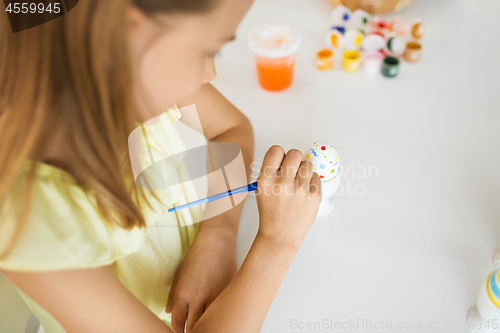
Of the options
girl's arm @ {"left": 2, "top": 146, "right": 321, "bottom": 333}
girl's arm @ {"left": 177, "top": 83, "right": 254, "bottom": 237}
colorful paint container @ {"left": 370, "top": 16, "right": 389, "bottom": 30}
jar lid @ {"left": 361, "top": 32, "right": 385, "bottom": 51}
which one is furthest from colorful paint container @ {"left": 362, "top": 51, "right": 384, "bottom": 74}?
girl's arm @ {"left": 2, "top": 146, "right": 321, "bottom": 333}

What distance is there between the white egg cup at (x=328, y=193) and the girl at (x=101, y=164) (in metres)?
0.06

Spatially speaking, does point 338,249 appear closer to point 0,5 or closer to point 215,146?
point 215,146

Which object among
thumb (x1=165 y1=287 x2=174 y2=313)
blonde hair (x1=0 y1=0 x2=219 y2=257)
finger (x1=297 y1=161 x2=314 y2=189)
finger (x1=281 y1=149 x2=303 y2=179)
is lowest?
thumb (x1=165 y1=287 x2=174 y2=313)

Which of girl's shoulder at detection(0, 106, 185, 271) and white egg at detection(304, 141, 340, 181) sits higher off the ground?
girl's shoulder at detection(0, 106, 185, 271)

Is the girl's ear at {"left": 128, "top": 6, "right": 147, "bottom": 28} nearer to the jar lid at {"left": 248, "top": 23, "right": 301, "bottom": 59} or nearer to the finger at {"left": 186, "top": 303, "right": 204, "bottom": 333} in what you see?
the finger at {"left": 186, "top": 303, "right": 204, "bottom": 333}

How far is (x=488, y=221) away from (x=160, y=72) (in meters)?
0.59

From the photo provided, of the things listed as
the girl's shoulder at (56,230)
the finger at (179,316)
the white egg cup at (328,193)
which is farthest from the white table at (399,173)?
the girl's shoulder at (56,230)

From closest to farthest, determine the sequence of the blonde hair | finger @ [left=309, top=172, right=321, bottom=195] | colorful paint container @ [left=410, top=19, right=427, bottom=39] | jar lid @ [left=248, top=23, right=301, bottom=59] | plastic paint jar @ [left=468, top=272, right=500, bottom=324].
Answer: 1. the blonde hair
2. plastic paint jar @ [left=468, top=272, right=500, bottom=324]
3. finger @ [left=309, top=172, right=321, bottom=195]
4. jar lid @ [left=248, top=23, right=301, bottom=59]
5. colorful paint container @ [left=410, top=19, right=427, bottom=39]

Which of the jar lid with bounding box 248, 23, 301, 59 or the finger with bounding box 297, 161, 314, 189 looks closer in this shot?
the finger with bounding box 297, 161, 314, 189

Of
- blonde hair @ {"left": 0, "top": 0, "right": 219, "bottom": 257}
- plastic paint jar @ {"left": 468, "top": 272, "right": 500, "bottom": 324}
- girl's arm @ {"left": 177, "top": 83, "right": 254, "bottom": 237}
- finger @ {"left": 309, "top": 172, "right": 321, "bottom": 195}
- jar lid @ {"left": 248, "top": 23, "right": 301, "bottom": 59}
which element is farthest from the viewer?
jar lid @ {"left": 248, "top": 23, "right": 301, "bottom": 59}

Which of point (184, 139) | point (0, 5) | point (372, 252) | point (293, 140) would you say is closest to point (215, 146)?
point (184, 139)

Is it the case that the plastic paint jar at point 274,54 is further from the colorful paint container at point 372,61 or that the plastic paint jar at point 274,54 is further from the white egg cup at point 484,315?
the white egg cup at point 484,315

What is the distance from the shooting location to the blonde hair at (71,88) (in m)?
0.37

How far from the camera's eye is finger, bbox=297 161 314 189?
577 mm
